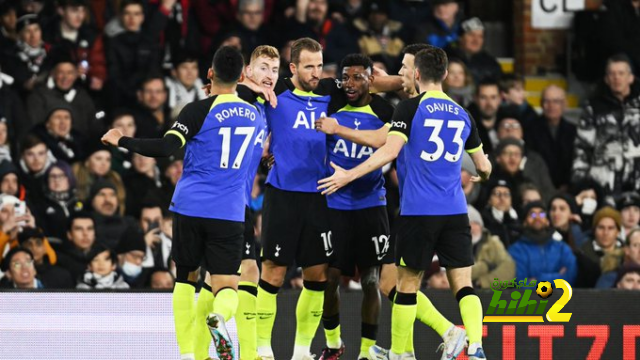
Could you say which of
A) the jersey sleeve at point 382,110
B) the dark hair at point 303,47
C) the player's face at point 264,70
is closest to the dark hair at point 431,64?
the jersey sleeve at point 382,110

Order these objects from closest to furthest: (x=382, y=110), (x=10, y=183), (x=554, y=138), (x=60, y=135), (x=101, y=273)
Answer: (x=382, y=110), (x=101, y=273), (x=10, y=183), (x=60, y=135), (x=554, y=138)

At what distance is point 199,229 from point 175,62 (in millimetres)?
5340

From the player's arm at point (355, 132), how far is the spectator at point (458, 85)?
475 centimetres

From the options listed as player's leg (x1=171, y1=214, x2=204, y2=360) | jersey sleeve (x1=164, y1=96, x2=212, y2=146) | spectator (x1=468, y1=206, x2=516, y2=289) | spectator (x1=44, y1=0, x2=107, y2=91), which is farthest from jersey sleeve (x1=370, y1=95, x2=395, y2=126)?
spectator (x1=44, y1=0, x2=107, y2=91)

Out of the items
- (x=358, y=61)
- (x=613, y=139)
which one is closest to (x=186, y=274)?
(x=358, y=61)

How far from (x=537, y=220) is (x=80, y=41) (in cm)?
491

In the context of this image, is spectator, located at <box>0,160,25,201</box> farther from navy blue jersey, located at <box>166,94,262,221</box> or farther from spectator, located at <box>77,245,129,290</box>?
navy blue jersey, located at <box>166,94,262,221</box>

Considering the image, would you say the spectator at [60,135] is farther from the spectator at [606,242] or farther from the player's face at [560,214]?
the spectator at [606,242]

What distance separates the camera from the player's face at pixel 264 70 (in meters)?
Answer: 9.92

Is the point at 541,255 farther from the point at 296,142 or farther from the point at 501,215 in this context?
the point at 296,142

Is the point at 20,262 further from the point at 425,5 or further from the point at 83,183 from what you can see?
the point at 425,5

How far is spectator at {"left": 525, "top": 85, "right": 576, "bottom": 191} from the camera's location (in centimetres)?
1498

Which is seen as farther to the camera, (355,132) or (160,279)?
(160,279)

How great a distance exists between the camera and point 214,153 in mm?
9367
